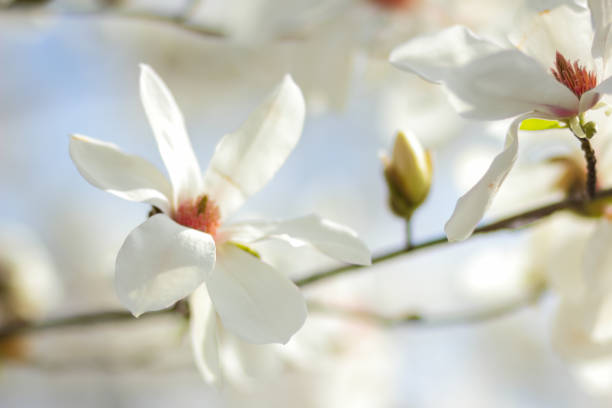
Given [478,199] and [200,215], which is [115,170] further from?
[478,199]

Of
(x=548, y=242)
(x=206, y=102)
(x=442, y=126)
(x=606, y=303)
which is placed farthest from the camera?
(x=206, y=102)

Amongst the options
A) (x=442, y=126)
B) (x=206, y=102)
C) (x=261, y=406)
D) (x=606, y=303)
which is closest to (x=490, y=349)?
→ (x=261, y=406)

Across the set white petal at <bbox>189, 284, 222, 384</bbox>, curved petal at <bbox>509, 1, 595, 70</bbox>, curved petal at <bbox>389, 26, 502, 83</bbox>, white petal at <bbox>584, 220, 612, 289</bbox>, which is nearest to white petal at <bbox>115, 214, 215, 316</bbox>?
white petal at <bbox>189, 284, 222, 384</bbox>

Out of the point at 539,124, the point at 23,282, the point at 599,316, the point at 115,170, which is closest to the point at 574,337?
the point at 599,316

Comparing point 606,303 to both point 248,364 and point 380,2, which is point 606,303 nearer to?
point 248,364

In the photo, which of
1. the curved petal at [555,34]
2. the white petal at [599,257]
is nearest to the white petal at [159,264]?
the curved petal at [555,34]

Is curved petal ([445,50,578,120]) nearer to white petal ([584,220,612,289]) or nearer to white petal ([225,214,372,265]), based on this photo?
white petal ([225,214,372,265])

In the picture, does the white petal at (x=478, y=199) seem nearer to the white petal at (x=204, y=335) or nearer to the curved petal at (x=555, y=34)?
the curved petal at (x=555, y=34)
